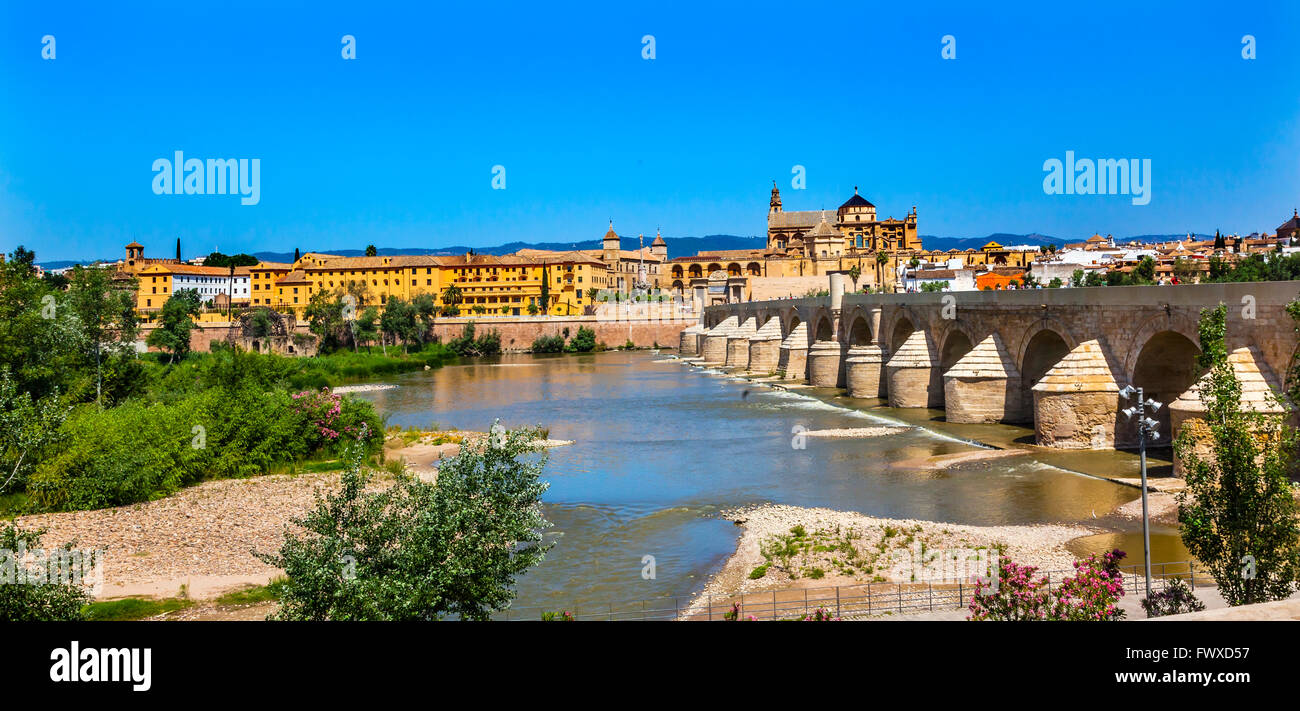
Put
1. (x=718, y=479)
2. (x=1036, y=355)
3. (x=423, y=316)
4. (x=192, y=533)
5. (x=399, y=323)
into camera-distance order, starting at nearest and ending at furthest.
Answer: (x=192, y=533), (x=718, y=479), (x=1036, y=355), (x=399, y=323), (x=423, y=316)

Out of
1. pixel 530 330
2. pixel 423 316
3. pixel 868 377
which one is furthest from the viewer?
pixel 530 330

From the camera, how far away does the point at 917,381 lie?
116 ft

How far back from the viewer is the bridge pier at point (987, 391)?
2953 centimetres

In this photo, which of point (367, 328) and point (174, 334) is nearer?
point (174, 334)

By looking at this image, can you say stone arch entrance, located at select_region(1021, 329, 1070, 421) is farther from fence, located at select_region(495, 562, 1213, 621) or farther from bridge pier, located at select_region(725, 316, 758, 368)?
bridge pier, located at select_region(725, 316, 758, 368)

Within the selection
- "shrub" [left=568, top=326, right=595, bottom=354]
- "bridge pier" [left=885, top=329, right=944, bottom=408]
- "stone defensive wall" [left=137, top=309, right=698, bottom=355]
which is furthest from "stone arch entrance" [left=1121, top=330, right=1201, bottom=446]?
"stone defensive wall" [left=137, top=309, right=698, bottom=355]

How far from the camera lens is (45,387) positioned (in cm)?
2662

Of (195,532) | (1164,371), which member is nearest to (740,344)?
(1164,371)

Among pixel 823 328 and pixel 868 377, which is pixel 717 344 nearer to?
pixel 823 328

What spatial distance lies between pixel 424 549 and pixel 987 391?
958 inches

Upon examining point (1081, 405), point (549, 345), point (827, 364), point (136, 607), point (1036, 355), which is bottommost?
→ point (136, 607)

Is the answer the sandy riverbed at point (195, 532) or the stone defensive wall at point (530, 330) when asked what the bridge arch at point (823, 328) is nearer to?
the sandy riverbed at point (195, 532)

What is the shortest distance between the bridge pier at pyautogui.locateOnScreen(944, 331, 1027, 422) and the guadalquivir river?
0.95 m
